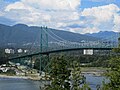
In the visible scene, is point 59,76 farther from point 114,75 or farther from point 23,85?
point 23,85

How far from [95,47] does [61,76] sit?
34.3 meters

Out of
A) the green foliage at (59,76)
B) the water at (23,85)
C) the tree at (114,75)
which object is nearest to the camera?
the tree at (114,75)

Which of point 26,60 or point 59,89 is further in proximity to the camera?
point 26,60

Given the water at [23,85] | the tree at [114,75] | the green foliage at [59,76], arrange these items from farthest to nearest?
the water at [23,85], the green foliage at [59,76], the tree at [114,75]

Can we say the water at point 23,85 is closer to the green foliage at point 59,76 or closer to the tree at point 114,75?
the green foliage at point 59,76

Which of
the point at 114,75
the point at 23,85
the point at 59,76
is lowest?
the point at 23,85

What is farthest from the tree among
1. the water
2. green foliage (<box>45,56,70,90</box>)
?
the water

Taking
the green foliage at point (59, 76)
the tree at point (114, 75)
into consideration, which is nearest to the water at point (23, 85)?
the green foliage at point (59, 76)

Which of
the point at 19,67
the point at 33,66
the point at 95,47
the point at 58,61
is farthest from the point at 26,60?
the point at 58,61

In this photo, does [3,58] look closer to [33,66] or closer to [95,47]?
[33,66]

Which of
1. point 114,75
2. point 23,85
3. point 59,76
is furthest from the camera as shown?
point 23,85

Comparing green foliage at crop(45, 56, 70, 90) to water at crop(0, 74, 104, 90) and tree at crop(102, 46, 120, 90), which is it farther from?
water at crop(0, 74, 104, 90)

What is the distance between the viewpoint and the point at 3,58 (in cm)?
7225

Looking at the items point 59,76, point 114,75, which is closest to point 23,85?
point 59,76
